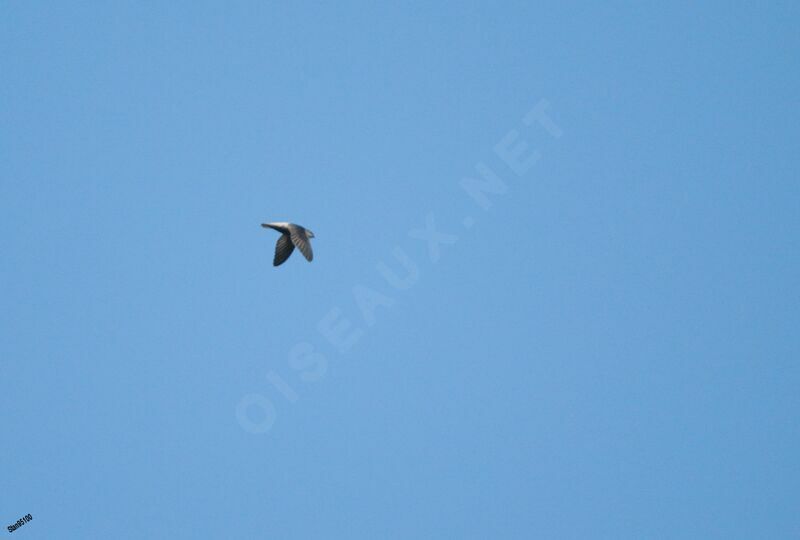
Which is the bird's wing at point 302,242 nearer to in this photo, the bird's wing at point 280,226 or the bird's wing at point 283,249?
the bird's wing at point 280,226

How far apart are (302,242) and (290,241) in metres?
1.63

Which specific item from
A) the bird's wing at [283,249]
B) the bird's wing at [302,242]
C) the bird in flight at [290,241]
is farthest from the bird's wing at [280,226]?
the bird's wing at [283,249]

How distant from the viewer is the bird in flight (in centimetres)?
6378

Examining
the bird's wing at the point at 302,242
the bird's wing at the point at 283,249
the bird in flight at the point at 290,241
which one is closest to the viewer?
the bird's wing at the point at 302,242

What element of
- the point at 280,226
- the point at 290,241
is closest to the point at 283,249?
the point at 290,241

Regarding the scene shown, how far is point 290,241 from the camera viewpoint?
215ft

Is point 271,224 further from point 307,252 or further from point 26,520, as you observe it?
point 26,520

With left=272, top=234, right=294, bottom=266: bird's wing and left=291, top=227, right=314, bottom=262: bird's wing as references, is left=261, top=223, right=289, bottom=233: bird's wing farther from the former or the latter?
left=272, top=234, right=294, bottom=266: bird's wing

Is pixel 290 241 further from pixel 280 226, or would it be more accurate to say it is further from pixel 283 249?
pixel 280 226

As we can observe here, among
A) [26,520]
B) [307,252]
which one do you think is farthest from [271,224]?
[26,520]

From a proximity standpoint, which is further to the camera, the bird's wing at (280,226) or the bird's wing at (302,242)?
the bird's wing at (280,226)

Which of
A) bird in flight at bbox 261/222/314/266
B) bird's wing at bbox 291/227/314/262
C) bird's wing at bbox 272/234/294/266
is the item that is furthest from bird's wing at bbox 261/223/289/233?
bird's wing at bbox 272/234/294/266

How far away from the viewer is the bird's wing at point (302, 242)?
63562mm

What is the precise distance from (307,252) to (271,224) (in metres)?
2.75
